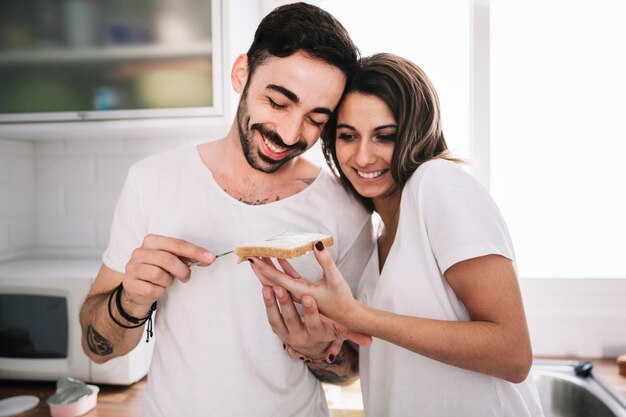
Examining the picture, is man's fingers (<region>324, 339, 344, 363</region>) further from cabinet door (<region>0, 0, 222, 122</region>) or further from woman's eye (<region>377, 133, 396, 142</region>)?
cabinet door (<region>0, 0, 222, 122</region>)

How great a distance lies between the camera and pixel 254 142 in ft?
3.48

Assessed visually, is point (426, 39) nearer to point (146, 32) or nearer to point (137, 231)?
point (146, 32)

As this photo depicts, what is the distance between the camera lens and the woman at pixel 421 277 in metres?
0.80

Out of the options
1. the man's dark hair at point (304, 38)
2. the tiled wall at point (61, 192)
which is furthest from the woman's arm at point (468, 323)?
the tiled wall at point (61, 192)

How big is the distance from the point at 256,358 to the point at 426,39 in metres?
1.48

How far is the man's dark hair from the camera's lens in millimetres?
987

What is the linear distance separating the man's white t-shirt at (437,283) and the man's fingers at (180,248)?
1.22 ft

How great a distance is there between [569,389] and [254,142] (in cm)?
127

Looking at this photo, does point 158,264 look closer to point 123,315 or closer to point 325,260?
point 123,315

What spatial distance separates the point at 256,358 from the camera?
3.20 ft

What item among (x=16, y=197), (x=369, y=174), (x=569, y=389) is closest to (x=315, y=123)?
(x=369, y=174)

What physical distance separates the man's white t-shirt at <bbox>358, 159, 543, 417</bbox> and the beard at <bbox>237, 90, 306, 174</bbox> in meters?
0.28

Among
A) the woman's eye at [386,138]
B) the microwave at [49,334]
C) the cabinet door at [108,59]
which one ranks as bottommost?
the microwave at [49,334]

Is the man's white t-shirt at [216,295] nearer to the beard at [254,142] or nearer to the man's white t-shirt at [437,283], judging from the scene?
the beard at [254,142]
